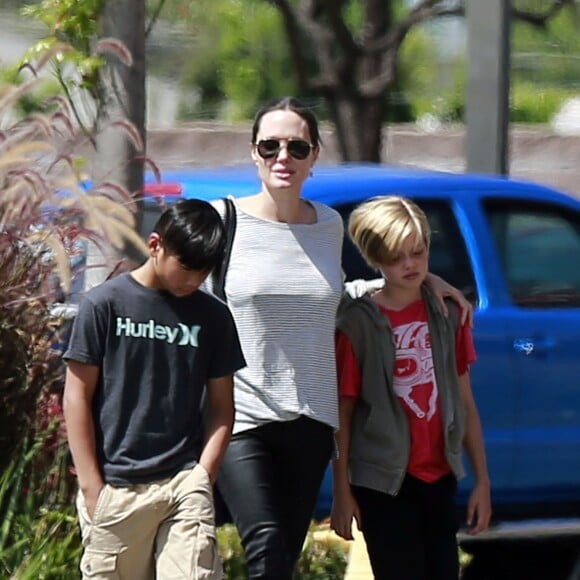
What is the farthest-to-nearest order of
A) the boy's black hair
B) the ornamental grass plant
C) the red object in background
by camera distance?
1. the red object in background
2. the ornamental grass plant
3. the boy's black hair

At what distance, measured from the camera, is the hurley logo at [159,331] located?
3807 millimetres

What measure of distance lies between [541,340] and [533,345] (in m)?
0.06

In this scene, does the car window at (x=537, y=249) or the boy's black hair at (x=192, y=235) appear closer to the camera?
the boy's black hair at (x=192, y=235)

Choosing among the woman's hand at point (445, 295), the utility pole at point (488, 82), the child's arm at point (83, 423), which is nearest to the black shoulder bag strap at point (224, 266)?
the child's arm at point (83, 423)

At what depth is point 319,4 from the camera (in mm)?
11086

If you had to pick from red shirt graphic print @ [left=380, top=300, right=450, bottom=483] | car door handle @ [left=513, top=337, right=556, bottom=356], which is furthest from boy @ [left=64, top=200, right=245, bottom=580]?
car door handle @ [left=513, top=337, right=556, bottom=356]

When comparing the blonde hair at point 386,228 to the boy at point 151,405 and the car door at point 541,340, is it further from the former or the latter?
the car door at point 541,340

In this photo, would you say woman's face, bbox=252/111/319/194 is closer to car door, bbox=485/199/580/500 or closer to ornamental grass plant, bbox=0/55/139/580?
ornamental grass plant, bbox=0/55/139/580

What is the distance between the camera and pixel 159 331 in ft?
12.6

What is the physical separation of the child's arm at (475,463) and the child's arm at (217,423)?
80 centimetres

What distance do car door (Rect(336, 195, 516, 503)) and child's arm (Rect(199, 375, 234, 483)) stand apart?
8.09ft

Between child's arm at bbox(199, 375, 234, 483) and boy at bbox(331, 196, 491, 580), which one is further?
boy at bbox(331, 196, 491, 580)

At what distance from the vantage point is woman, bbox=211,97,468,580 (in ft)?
13.6

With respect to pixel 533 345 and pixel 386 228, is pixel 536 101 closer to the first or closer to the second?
pixel 533 345
